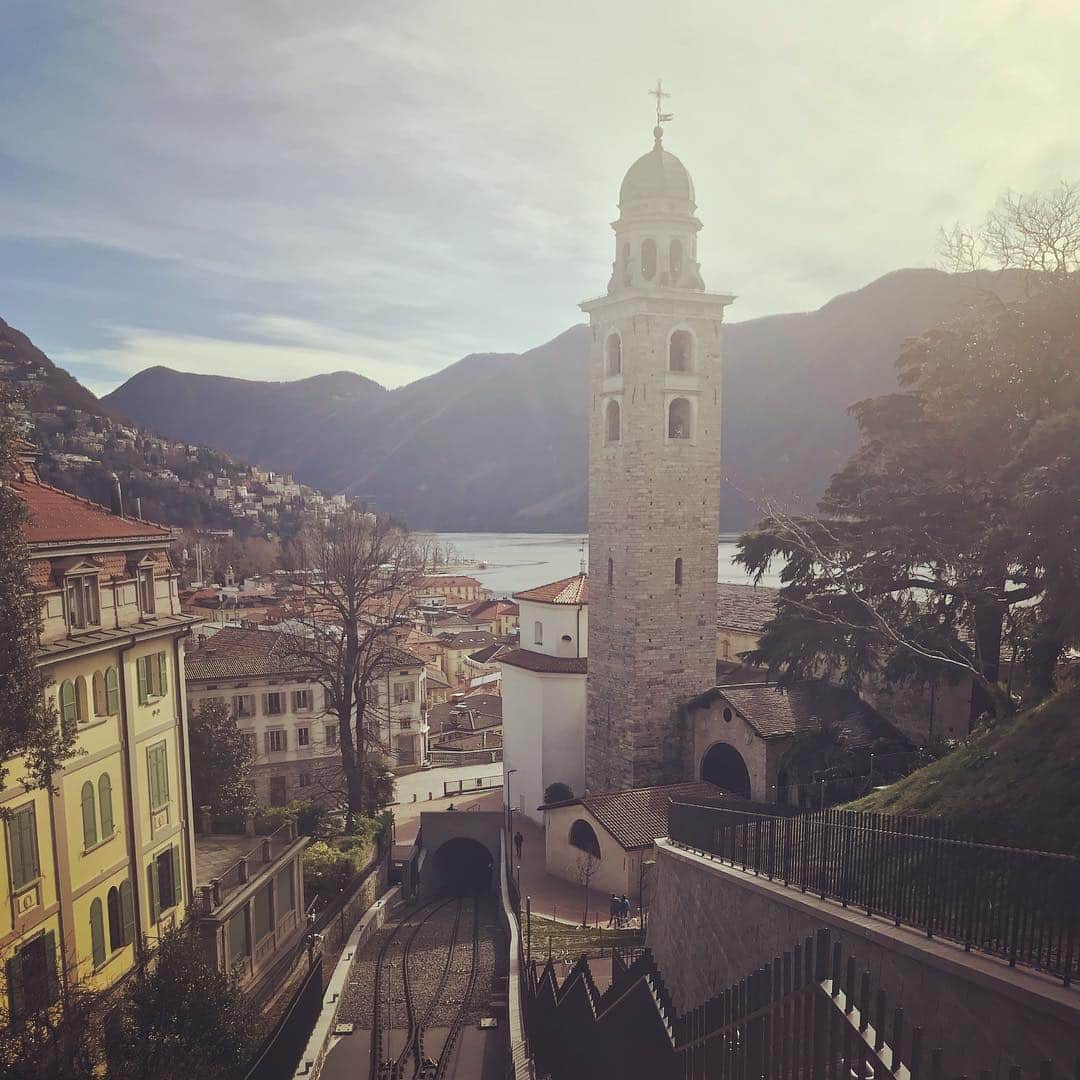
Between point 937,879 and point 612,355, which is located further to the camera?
point 612,355

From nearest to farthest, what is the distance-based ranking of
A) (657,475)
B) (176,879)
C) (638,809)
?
(176,879)
(638,809)
(657,475)

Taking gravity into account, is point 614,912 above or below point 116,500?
below

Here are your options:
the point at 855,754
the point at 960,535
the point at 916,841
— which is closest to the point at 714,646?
the point at 855,754

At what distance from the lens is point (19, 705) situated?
27.9ft

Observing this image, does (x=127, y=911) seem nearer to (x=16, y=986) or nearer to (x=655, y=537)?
(x=16, y=986)

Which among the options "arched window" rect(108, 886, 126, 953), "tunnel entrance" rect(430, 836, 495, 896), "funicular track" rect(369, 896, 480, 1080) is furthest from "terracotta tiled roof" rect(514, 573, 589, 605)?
"arched window" rect(108, 886, 126, 953)

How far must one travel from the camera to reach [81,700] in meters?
12.7

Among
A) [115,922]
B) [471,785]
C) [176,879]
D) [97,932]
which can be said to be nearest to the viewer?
[97,932]

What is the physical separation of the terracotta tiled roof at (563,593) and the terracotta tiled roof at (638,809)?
7645 mm

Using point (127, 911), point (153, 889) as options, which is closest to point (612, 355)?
point (153, 889)

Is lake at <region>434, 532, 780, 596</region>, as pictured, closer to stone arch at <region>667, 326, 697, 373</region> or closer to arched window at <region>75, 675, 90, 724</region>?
stone arch at <region>667, 326, 697, 373</region>

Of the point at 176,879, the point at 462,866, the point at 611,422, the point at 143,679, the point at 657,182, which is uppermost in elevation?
the point at 657,182

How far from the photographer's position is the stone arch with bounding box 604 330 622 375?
2620 centimetres

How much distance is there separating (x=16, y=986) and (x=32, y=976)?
495mm
